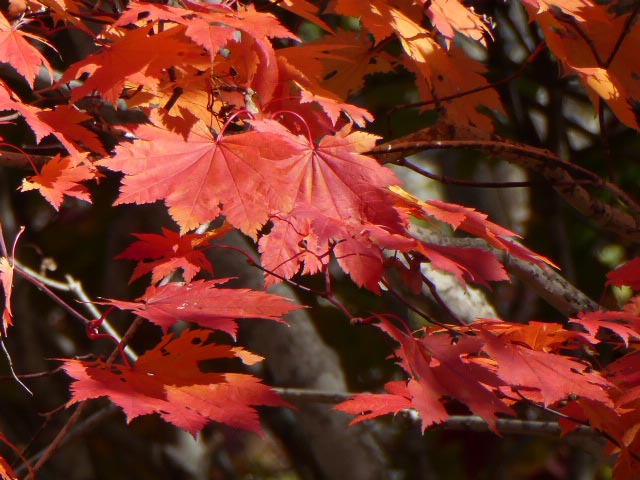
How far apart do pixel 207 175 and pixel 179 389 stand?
261mm

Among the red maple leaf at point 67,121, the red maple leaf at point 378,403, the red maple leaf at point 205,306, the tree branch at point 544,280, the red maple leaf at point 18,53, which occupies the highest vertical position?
the red maple leaf at point 18,53

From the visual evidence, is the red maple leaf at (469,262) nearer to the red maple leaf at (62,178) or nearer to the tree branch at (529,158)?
the tree branch at (529,158)

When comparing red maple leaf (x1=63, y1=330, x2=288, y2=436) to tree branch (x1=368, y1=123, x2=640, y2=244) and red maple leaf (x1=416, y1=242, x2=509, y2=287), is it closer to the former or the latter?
red maple leaf (x1=416, y1=242, x2=509, y2=287)

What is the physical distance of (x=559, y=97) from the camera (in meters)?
2.92

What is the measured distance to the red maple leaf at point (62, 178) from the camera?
1122 mm

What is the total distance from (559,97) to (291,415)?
4.70 ft

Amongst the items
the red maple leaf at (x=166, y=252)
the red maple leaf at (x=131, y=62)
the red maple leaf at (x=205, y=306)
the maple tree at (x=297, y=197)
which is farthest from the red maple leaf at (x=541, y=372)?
the red maple leaf at (x=131, y=62)

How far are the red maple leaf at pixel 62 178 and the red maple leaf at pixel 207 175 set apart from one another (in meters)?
0.15

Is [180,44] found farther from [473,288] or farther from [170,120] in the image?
[473,288]

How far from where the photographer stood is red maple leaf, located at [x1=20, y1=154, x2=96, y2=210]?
44.2 inches

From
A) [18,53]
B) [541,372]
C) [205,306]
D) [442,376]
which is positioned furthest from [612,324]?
[18,53]

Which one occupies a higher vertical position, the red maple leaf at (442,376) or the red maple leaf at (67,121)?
the red maple leaf at (67,121)

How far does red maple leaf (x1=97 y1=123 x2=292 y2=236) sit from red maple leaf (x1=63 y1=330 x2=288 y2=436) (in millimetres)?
160

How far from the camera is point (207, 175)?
1021mm
